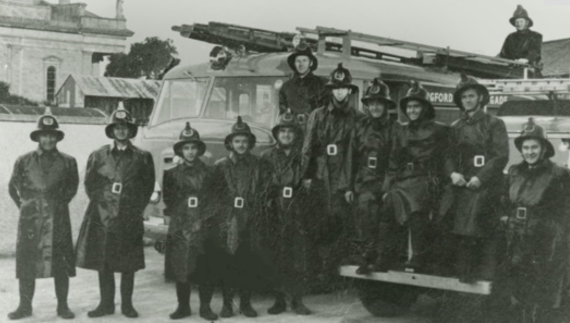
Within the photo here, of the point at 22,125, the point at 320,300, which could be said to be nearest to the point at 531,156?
the point at 320,300

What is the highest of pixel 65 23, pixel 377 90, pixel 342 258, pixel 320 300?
pixel 65 23

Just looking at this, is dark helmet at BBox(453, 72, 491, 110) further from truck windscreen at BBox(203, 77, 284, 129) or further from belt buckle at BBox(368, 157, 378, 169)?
truck windscreen at BBox(203, 77, 284, 129)

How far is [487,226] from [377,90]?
140cm

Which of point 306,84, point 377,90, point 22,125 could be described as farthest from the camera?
point 22,125

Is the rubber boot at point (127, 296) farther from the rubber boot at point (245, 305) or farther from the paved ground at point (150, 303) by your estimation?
the rubber boot at point (245, 305)

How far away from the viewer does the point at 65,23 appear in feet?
72.8

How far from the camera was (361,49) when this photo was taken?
8.84 m

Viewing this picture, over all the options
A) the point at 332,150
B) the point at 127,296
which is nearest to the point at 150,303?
the point at 127,296

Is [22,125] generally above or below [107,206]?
above

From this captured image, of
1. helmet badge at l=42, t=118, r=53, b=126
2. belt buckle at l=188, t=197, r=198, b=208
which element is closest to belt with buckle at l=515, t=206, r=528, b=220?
belt buckle at l=188, t=197, r=198, b=208

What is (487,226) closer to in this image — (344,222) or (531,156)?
(531,156)

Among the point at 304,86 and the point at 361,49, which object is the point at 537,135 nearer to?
the point at 304,86

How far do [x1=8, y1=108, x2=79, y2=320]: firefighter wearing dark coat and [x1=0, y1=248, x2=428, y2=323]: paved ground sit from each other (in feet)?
1.19

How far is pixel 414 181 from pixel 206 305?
211 cm
